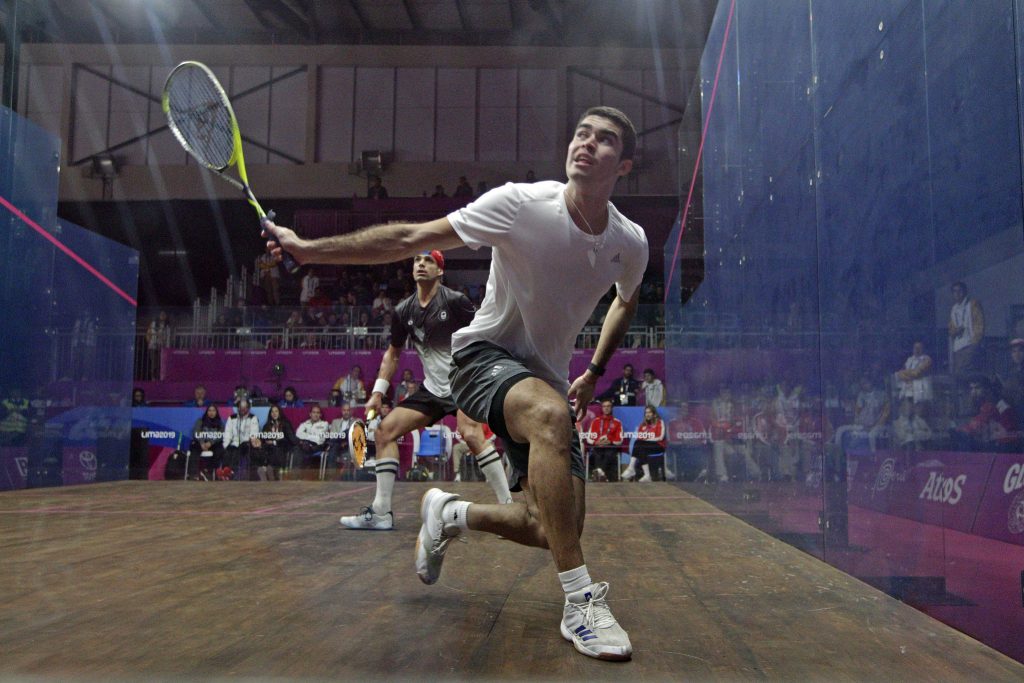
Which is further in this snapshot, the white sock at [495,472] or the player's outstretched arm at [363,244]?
the white sock at [495,472]

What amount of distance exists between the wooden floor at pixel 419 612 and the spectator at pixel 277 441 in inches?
171

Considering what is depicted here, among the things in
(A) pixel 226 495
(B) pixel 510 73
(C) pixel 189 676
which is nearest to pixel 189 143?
(C) pixel 189 676

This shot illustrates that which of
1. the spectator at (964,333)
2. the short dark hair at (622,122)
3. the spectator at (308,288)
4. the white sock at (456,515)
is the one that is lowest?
Answer: the white sock at (456,515)

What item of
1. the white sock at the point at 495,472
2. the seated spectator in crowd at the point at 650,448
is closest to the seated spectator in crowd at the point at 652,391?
the seated spectator in crowd at the point at 650,448

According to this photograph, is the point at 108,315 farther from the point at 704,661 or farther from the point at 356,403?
the point at 704,661

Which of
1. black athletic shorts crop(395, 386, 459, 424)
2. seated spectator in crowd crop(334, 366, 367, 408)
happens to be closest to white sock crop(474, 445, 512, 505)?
black athletic shorts crop(395, 386, 459, 424)

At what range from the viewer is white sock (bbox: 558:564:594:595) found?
1.49 metres

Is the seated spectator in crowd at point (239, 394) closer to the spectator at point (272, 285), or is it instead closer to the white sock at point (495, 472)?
the spectator at point (272, 285)

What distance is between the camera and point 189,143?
2754mm

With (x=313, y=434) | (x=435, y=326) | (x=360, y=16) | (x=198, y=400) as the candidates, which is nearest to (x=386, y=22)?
(x=360, y=16)

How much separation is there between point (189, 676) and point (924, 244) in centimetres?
160

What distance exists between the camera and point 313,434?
7.62 metres

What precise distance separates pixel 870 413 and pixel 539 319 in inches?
35.9

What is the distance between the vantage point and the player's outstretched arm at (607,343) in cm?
197
